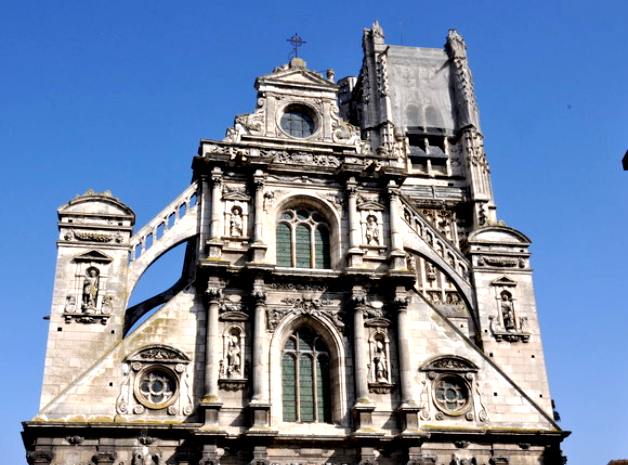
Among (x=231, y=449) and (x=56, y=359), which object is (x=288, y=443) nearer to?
(x=231, y=449)

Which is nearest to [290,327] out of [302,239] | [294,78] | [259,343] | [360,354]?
[259,343]

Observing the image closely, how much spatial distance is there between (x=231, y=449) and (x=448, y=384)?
6.50m

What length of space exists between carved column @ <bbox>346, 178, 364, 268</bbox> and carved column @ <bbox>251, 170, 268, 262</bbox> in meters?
2.55

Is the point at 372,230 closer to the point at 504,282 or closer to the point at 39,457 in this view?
the point at 504,282

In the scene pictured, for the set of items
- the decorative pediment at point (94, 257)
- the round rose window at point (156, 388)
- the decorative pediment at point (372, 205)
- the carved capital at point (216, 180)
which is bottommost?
the round rose window at point (156, 388)

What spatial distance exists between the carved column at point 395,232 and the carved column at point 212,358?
5244mm

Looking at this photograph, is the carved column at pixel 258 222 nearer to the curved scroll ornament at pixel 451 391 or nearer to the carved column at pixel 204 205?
the carved column at pixel 204 205

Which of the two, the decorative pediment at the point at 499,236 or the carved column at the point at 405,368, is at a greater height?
the decorative pediment at the point at 499,236

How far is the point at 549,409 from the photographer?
81.9 feet

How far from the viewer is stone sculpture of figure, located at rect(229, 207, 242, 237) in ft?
82.7

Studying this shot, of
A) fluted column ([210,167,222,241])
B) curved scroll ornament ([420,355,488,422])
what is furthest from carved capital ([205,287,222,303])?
curved scroll ornament ([420,355,488,422])

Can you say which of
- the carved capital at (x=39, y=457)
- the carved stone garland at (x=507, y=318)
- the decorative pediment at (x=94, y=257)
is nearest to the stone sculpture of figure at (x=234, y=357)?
the decorative pediment at (x=94, y=257)

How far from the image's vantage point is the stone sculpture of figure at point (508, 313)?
84.8 ft

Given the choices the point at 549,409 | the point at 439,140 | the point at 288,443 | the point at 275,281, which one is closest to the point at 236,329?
the point at 275,281
